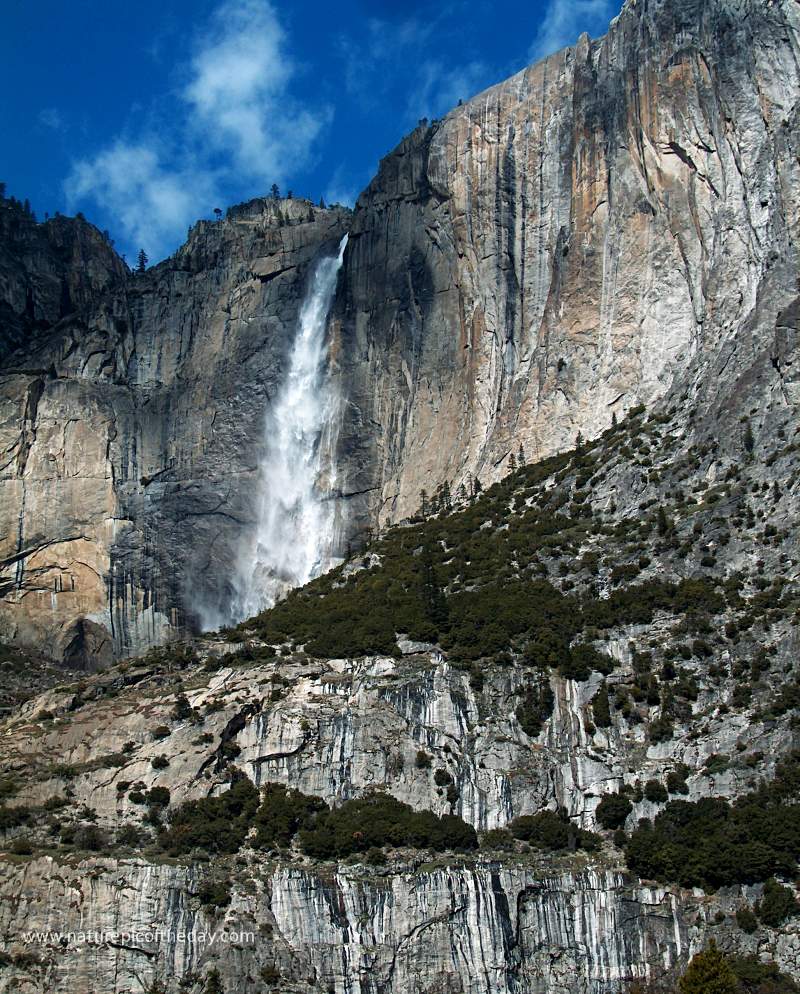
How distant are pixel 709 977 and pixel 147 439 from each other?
70.4m

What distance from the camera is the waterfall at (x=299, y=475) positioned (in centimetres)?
10375

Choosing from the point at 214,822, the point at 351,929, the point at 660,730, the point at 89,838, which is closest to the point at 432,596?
the point at 660,730

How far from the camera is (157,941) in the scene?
6003 centimetres

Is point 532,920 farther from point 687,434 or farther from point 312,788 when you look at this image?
point 687,434

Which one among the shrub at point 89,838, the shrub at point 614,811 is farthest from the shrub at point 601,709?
the shrub at point 89,838

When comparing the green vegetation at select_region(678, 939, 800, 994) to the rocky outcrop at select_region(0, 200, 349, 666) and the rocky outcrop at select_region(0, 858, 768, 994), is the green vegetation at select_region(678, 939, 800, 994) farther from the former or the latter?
the rocky outcrop at select_region(0, 200, 349, 666)

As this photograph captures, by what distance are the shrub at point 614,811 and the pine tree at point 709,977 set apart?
11300 mm

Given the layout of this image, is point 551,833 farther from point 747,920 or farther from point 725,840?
point 747,920

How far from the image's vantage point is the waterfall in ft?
340

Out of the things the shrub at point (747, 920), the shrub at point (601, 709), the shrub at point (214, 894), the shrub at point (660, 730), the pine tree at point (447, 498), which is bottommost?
the shrub at point (747, 920)

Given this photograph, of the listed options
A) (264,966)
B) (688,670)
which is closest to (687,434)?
(688,670)

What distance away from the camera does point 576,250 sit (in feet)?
310

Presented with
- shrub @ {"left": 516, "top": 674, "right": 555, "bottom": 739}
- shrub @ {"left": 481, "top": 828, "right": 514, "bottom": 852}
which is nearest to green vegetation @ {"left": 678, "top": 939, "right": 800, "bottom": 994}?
shrub @ {"left": 481, "top": 828, "right": 514, "bottom": 852}

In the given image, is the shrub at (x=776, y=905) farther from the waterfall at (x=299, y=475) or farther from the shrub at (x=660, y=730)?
the waterfall at (x=299, y=475)
